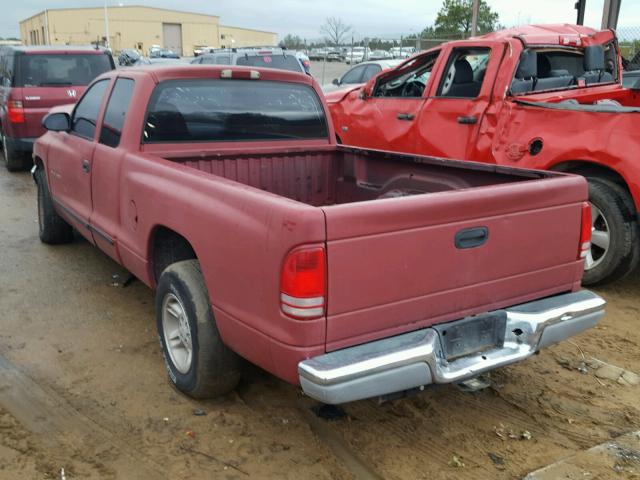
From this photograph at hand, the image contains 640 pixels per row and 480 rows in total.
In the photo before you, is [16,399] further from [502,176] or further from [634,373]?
[634,373]

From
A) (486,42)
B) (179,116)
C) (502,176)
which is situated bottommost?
(502,176)

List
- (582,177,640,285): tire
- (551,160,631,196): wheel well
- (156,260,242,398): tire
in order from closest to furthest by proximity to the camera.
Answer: (156,260,242,398): tire → (582,177,640,285): tire → (551,160,631,196): wheel well

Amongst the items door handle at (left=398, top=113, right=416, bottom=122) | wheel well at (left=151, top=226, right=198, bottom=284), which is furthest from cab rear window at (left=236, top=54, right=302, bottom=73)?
wheel well at (left=151, top=226, right=198, bottom=284)

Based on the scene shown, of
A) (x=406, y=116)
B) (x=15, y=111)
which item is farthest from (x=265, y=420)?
(x=15, y=111)

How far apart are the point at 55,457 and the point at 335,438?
4.42 feet

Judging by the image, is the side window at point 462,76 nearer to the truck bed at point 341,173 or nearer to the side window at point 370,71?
the truck bed at point 341,173

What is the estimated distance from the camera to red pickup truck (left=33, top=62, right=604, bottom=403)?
2549 millimetres

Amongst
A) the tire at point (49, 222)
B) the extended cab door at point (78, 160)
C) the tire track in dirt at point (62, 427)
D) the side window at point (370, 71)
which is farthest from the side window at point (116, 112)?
the side window at point (370, 71)

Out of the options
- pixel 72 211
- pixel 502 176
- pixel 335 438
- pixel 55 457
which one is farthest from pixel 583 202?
pixel 72 211

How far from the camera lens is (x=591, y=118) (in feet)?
16.5

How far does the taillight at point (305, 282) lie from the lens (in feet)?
8.13

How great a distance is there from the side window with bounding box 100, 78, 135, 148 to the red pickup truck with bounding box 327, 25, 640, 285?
3195 millimetres

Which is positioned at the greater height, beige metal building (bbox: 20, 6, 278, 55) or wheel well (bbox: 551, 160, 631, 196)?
beige metal building (bbox: 20, 6, 278, 55)

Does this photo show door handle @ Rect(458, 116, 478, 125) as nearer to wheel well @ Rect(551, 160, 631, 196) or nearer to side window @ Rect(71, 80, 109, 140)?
wheel well @ Rect(551, 160, 631, 196)
